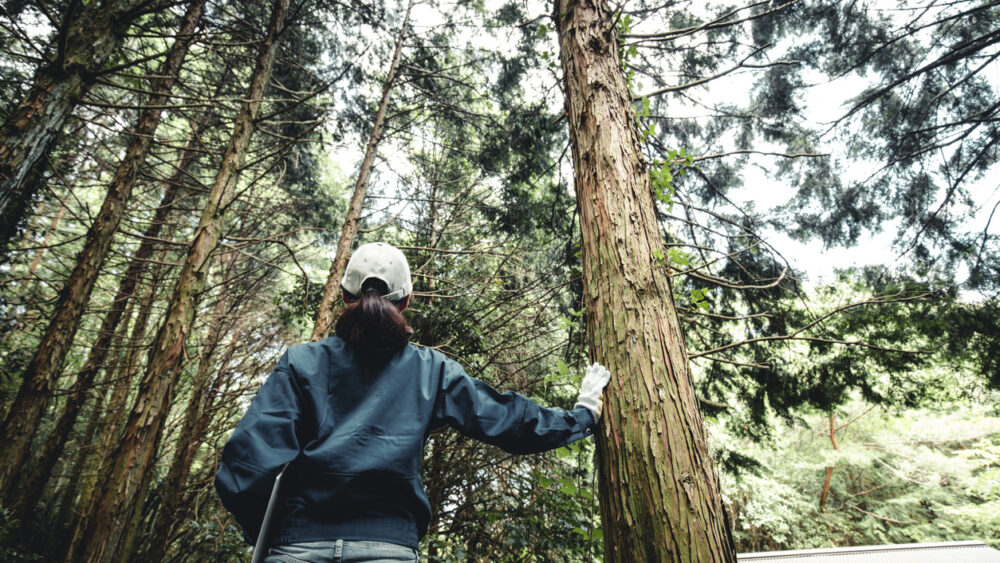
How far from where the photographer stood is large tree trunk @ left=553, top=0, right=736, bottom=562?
1.27 meters

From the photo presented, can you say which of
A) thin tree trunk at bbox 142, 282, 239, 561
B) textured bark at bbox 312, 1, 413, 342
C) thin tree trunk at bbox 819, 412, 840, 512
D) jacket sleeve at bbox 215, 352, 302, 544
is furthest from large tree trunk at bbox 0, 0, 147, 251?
thin tree trunk at bbox 819, 412, 840, 512

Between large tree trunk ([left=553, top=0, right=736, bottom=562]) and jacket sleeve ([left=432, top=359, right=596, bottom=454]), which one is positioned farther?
jacket sleeve ([left=432, top=359, right=596, bottom=454])

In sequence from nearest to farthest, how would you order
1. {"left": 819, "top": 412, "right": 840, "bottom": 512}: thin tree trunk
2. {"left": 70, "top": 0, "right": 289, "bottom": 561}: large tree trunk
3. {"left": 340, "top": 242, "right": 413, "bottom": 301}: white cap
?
{"left": 340, "top": 242, "right": 413, "bottom": 301}: white cap, {"left": 70, "top": 0, "right": 289, "bottom": 561}: large tree trunk, {"left": 819, "top": 412, "right": 840, "bottom": 512}: thin tree trunk

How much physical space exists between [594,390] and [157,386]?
10.7 feet

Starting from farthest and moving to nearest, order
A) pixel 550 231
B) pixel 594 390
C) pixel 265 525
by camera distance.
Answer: pixel 550 231
pixel 594 390
pixel 265 525

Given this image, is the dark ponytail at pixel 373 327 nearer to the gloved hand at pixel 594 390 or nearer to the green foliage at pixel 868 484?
the gloved hand at pixel 594 390

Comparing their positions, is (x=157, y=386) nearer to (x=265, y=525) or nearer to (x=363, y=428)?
(x=265, y=525)

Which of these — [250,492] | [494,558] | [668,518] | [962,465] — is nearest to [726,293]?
[668,518]

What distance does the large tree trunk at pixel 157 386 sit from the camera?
8.31ft

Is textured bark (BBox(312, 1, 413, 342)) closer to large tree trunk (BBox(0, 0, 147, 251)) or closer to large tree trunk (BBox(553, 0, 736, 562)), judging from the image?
large tree trunk (BBox(0, 0, 147, 251))

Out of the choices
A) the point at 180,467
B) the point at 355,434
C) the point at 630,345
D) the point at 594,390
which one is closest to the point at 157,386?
the point at 355,434

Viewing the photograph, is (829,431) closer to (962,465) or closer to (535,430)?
(962,465)

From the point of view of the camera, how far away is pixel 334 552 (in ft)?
3.91

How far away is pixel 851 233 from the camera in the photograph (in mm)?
4910
